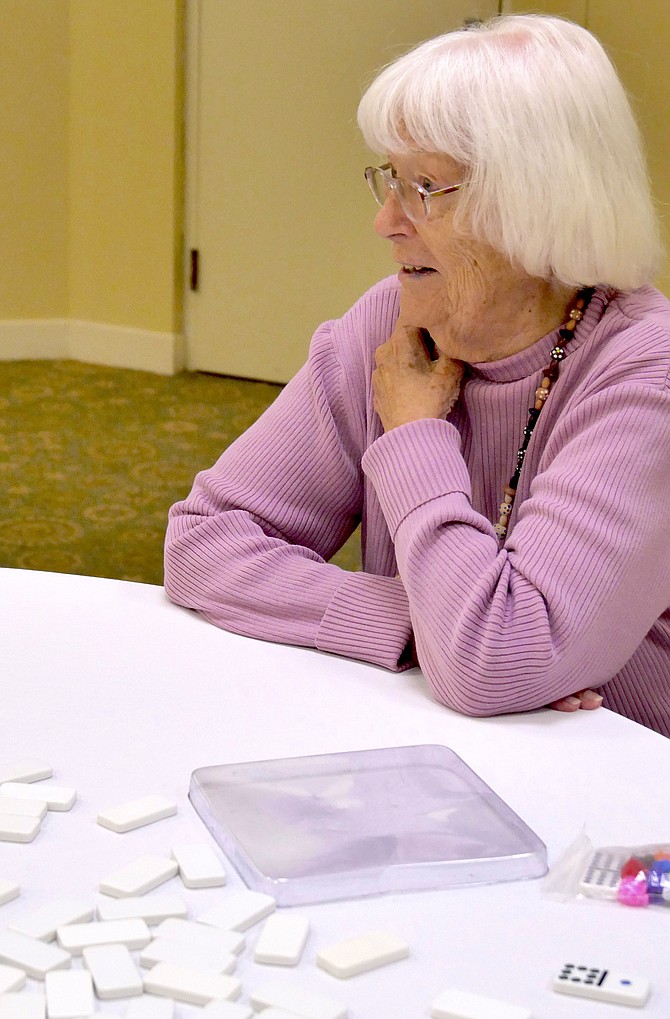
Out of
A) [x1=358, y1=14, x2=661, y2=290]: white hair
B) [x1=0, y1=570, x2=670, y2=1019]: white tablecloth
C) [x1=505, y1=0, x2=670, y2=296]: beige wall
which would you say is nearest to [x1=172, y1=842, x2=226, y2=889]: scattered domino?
[x1=0, y1=570, x2=670, y2=1019]: white tablecloth

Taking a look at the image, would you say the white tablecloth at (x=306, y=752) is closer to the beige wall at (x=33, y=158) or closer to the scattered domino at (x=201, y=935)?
the scattered domino at (x=201, y=935)

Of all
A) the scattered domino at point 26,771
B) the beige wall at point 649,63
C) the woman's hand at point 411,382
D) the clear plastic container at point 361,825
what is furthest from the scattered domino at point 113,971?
the beige wall at point 649,63

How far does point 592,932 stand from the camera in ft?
2.44

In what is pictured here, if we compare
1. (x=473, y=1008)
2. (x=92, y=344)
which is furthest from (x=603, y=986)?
(x=92, y=344)

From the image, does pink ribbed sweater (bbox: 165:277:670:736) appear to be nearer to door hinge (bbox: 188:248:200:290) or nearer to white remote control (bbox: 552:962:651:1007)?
white remote control (bbox: 552:962:651:1007)

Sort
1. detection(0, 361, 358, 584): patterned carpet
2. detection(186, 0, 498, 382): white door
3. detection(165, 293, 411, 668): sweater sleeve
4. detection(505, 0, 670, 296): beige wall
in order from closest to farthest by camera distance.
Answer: detection(165, 293, 411, 668): sweater sleeve → detection(0, 361, 358, 584): patterned carpet → detection(505, 0, 670, 296): beige wall → detection(186, 0, 498, 382): white door

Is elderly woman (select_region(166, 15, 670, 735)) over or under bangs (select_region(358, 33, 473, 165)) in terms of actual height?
under

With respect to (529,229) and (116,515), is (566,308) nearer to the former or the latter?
(529,229)

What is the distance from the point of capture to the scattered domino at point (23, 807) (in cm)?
84

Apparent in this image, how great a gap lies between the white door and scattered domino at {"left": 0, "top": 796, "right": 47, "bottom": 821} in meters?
3.91

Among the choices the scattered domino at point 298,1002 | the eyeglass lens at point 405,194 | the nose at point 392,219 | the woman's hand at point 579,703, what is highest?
the eyeglass lens at point 405,194

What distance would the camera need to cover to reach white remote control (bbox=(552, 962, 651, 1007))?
0.67 metres

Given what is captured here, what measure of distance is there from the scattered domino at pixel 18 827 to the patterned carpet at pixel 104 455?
2.52 m

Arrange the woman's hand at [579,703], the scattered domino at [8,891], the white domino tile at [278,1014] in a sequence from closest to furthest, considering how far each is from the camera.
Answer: the white domino tile at [278,1014] → the scattered domino at [8,891] → the woman's hand at [579,703]
